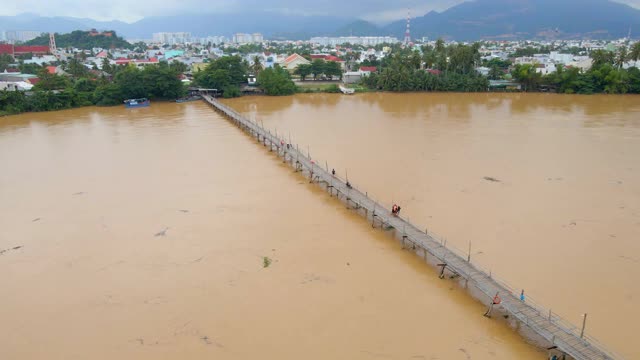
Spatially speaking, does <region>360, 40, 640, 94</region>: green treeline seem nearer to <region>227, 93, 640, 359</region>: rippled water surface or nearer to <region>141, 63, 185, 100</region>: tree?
<region>227, 93, 640, 359</region>: rippled water surface

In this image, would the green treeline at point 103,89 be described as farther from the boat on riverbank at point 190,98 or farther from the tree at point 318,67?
the tree at point 318,67

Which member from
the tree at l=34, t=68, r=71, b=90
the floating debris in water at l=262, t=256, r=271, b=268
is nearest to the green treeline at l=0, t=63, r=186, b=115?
the tree at l=34, t=68, r=71, b=90

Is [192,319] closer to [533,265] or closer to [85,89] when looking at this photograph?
[533,265]

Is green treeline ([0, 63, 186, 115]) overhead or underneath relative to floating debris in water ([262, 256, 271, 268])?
overhead

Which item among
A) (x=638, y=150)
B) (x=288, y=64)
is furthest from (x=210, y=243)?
(x=288, y=64)

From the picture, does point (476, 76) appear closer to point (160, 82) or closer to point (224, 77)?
point (224, 77)

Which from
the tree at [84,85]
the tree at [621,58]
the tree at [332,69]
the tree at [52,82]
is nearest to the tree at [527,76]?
the tree at [621,58]
